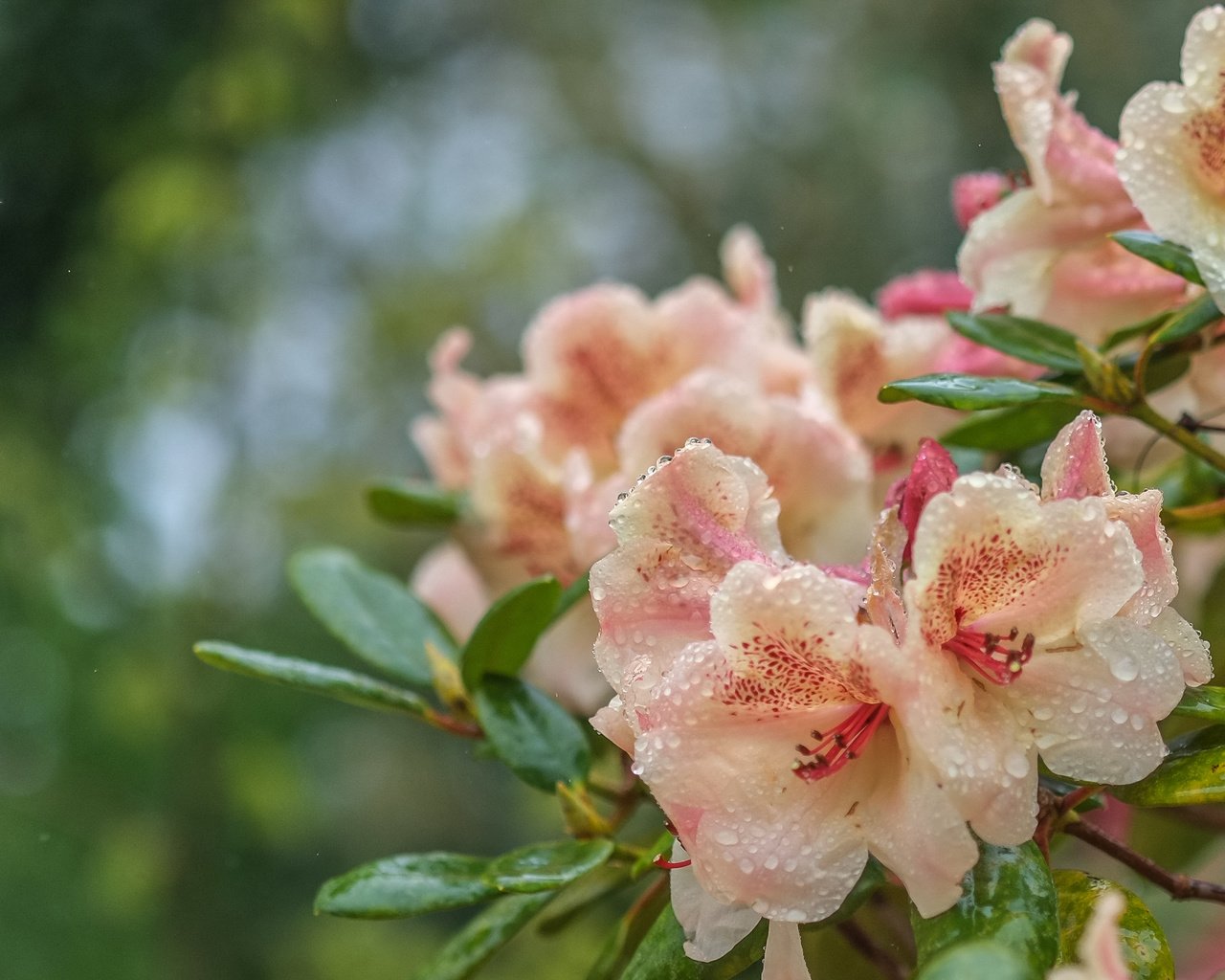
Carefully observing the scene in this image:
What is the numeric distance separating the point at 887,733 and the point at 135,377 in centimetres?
265

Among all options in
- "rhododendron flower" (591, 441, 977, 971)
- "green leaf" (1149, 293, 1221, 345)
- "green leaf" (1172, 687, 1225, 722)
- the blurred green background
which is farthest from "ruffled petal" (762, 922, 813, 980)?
the blurred green background

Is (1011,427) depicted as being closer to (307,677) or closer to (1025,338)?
(1025,338)

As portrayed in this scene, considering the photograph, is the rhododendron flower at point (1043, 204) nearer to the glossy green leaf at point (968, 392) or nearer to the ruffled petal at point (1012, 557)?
the glossy green leaf at point (968, 392)

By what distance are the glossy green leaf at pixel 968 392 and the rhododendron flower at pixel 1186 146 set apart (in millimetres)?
55

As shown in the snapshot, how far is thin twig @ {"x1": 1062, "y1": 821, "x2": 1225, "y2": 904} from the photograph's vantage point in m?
0.34

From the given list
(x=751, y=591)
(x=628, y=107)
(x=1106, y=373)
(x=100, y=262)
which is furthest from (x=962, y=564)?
(x=628, y=107)

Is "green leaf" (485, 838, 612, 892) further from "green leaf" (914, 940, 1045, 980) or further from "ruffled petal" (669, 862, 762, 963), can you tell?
"green leaf" (914, 940, 1045, 980)

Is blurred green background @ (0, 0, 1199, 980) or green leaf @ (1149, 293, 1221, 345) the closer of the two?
green leaf @ (1149, 293, 1221, 345)

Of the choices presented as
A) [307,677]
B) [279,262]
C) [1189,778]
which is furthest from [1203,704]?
[279,262]

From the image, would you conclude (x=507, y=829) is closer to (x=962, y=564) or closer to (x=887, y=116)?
(x=887, y=116)

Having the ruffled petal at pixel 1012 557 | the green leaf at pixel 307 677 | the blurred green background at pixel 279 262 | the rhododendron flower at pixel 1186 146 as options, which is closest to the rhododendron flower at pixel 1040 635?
the ruffled petal at pixel 1012 557

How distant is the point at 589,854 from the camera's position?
388mm

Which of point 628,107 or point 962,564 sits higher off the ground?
point 962,564

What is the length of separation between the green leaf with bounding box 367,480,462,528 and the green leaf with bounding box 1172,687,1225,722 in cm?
31
